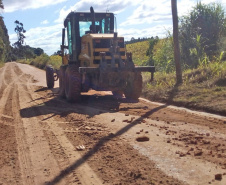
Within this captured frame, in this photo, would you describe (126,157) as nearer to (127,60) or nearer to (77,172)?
(77,172)

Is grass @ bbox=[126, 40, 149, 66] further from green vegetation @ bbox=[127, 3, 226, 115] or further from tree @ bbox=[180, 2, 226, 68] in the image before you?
tree @ bbox=[180, 2, 226, 68]

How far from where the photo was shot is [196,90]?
11.2 m

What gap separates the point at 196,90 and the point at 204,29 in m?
9.26

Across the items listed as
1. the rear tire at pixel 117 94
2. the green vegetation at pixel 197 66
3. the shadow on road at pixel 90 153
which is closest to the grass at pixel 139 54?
the green vegetation at pixel 197 66

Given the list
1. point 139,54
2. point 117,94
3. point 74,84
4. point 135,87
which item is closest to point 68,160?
point 74,84

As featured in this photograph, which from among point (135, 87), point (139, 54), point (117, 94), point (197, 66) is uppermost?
point (139, 54)

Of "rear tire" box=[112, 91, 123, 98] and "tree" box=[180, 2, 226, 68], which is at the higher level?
"tree" box=[180, 2, 226, 68]

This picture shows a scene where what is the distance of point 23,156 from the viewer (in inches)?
230

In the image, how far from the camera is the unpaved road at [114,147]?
4.70 meters

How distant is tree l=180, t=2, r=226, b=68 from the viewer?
18656 mm

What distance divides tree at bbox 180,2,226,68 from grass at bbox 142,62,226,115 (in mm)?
4825

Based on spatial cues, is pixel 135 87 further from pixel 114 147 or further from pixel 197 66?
pixel 114 147

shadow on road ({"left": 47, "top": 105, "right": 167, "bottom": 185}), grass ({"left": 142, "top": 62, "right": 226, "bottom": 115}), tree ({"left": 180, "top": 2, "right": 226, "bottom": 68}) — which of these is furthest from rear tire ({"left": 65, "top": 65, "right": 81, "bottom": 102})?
tree ({"left": 180, "top": 2, "right": 226, "bottom": 68})

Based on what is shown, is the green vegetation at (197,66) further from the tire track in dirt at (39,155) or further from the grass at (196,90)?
the tire track in dirt at (39,155)
